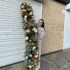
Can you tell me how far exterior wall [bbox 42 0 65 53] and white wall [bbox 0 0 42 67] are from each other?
102 inches

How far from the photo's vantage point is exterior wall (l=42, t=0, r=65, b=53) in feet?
34.2

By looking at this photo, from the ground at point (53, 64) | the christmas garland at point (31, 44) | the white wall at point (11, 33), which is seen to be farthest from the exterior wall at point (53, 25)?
the christmas garland at point (31, 44)

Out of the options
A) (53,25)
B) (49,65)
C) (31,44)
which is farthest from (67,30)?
(31,44)

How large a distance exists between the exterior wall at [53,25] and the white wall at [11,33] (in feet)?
8.52

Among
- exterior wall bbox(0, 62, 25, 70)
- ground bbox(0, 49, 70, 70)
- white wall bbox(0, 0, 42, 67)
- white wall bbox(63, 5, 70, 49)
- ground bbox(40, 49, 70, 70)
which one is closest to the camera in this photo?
white wall bbox(0, 0, 42, 67)

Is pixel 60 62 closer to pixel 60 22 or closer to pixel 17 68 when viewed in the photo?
pixel 17 68

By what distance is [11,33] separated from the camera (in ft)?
24.2

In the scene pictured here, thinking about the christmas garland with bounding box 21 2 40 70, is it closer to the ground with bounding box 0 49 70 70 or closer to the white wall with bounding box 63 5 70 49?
the ground with bounding box 0 49 70 70

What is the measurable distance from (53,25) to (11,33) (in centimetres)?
442

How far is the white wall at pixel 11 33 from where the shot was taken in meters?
6.96

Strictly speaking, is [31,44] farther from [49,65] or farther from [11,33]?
[49,65]

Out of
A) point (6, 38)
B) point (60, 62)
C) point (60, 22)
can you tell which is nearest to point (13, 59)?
point (6, 38)

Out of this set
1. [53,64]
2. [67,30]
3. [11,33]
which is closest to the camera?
[11,33]

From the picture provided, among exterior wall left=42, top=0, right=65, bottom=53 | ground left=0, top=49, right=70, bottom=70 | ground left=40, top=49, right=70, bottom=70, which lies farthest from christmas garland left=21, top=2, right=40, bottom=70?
exterior wall left=42, top=0, right=65, bottom=53
